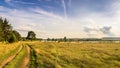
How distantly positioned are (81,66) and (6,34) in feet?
318

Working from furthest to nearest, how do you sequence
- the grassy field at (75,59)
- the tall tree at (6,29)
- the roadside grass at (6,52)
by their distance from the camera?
1. the tall tree at (6,29)
2. the roadside grass at (6,52)
3. the grassy field at (75,59)

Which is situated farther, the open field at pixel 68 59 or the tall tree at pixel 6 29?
the tall tree at pixel 6 29

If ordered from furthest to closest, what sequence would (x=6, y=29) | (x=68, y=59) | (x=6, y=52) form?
(x=6, y=29)
(x=6, y=52)
(x=68, y=59)

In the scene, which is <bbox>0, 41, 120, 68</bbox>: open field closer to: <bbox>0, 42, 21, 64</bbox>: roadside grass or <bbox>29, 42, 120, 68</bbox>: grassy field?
<bbox>29, 42, 120, 68</bbox>: grassy field

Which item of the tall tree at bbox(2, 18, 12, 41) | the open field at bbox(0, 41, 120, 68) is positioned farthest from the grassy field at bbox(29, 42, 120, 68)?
the tall tree at bbox(2, 18, 12, 41)

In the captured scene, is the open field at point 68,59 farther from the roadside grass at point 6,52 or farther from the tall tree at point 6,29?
the tall tree at point 6,29

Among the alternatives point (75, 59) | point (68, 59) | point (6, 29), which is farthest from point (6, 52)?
point (6, 29)

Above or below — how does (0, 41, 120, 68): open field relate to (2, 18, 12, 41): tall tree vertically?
below

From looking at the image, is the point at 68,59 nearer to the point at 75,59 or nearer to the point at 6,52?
the point at 75,59

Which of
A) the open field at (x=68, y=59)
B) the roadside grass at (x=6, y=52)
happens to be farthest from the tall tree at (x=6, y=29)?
the open field at (x=68, y=59)

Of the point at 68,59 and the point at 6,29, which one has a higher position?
the point at 6,29

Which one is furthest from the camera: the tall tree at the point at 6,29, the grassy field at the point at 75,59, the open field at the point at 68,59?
the tall tree at the point at 6,29

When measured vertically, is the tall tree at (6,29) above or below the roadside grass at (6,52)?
above

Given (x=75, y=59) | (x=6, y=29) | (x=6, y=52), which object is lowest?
(x=75, y=59)
